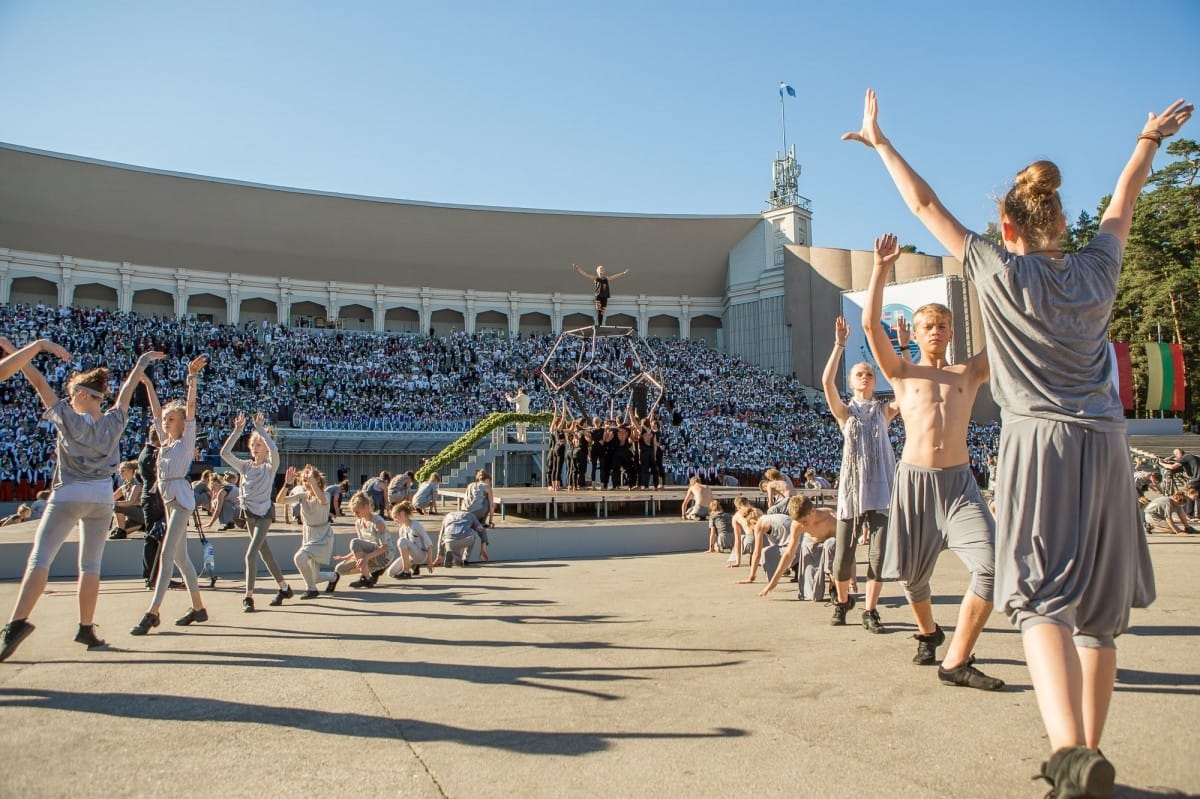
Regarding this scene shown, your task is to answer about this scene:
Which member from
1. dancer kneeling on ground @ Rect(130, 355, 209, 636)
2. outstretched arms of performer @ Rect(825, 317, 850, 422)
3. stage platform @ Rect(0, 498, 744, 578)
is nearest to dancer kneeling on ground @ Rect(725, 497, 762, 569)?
stage platform @ Rect(0, 498, 744, 578)

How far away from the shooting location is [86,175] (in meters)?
40.8

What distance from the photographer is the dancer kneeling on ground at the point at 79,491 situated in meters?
4.79

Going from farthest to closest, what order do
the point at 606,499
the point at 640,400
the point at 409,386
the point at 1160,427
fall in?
1. the point at 1160,427
2. the point at 409,386
3. the point at 640,400
4. the point at 606,499

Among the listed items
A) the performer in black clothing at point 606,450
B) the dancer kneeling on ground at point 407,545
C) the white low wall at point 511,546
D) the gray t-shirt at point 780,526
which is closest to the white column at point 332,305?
the performer in black clothing at point 606,450

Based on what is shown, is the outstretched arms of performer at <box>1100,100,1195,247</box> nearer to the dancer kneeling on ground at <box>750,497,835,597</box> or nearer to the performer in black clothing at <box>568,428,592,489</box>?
the dancer kneeling on ground at <box>750,497,835,597</box>

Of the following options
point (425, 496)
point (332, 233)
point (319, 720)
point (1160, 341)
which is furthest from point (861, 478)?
point (1160, 341)

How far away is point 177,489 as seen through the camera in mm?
6109

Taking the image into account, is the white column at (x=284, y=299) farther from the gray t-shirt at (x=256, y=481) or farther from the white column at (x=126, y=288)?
the gray t-shirt at (x=256, y=481)

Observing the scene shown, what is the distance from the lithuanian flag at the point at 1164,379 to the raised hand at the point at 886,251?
4710 centimetres

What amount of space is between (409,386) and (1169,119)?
38041 mm

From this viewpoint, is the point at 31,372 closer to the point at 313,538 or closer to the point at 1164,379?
the point at 313,538

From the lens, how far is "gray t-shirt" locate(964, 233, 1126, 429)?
250 centimetres

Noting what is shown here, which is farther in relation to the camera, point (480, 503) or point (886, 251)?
point (480, 503)

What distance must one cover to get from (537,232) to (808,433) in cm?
2077
